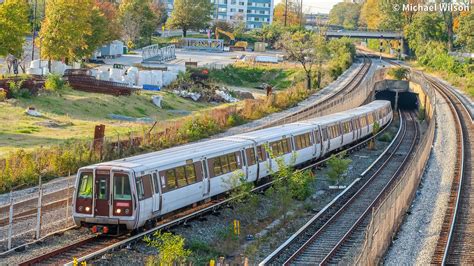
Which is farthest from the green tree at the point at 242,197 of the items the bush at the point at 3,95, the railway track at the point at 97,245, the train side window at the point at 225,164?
the bush at the point at 3,95

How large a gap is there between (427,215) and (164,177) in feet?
32.6

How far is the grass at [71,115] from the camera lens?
124 feet

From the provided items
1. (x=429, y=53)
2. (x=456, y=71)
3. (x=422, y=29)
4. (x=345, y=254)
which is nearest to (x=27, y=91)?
(x=345, y=254)

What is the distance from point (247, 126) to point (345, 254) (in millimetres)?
27398

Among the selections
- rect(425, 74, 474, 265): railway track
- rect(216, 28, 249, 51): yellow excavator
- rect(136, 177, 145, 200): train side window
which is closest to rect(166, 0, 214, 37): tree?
rect(216, 28, 249, 51): yellow excavator

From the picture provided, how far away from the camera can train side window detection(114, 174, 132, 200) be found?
20.3 meters

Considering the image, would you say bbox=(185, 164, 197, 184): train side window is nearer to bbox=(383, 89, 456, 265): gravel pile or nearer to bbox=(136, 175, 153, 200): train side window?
bbox=(136, 175, 153, 200): train side window

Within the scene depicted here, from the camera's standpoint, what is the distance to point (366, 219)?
2520 centimetres

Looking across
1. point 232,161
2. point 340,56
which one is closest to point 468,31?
point 340,56

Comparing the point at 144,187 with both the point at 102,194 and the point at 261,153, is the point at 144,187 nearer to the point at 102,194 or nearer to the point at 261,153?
the point at 102,194

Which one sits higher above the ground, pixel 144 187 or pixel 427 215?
pixel 144 187

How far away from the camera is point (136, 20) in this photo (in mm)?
118750

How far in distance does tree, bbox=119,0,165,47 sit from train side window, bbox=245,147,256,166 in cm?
9054

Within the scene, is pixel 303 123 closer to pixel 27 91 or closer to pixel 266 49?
pixel 27 91
